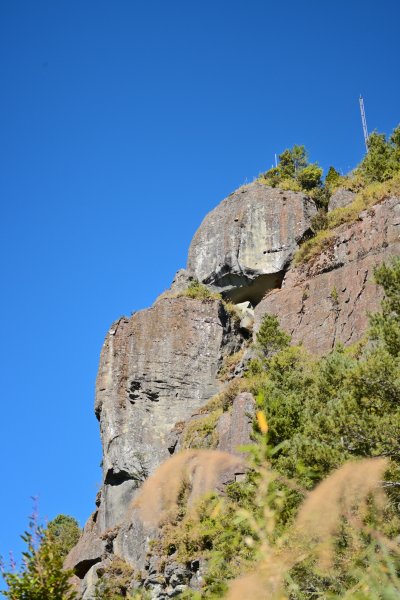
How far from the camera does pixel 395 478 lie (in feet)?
39.2

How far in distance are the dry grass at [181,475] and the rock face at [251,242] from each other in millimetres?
26452

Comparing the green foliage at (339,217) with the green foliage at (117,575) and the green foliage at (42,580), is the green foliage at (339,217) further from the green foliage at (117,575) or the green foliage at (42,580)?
the green foliage at (42,580)

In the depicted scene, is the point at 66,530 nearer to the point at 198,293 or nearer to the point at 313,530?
the point at 198,293

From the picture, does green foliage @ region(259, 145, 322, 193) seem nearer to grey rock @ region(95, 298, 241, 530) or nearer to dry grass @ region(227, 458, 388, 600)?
grey rock @ region(95, 298, 241, 530)

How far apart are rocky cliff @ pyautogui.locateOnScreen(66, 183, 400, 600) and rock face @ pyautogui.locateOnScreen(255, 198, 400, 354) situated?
0.16ft

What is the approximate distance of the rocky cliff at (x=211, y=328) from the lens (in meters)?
25.1

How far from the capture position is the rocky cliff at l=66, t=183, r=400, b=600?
82.4 feet

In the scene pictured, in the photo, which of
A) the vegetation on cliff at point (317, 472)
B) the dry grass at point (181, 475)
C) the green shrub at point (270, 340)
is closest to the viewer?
the vegetation on cliff at point (317, 472)

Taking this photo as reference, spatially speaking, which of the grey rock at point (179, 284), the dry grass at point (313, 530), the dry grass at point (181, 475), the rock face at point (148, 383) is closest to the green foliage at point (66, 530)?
the rock face at point (148, 383)

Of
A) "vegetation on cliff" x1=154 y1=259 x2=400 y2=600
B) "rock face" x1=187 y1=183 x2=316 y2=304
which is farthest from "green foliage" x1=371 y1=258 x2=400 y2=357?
"rock face" x1=187 y1=183 x2=316 y2=304

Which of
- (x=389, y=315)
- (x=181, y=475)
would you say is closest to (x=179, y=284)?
(x=389, y=315)

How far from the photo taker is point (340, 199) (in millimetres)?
32594

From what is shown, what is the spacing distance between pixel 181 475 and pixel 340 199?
28.9 metres

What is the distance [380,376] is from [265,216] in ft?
65.9
